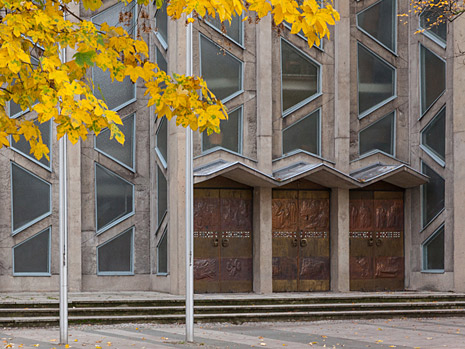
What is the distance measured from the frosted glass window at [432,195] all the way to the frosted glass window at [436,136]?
0.48 m

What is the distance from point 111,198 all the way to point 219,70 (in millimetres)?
4129

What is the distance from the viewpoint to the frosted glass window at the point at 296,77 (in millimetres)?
20969

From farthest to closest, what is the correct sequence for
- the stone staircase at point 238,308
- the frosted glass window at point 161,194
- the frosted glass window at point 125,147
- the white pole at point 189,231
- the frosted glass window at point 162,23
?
the frosted glass window at point 125,147 < the frosted glass window at point 162,23 < the frosted glass window at point 161,194 < the stone staircase at point 238,308 < the white pole at point 189,231

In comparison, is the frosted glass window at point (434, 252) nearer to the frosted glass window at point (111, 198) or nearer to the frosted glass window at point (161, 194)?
the frosted glass window at point (161, 194)

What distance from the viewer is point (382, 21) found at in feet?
72.2

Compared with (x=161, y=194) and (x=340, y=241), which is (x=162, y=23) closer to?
(x=161, y=194)

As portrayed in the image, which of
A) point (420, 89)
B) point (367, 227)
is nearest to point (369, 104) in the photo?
point (420, 89)

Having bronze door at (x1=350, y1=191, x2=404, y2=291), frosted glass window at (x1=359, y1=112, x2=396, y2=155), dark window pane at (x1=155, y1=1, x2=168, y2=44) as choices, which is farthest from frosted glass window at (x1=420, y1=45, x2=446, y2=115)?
dark window pane at (x1=155, y1=1, x2=168, y2=44)

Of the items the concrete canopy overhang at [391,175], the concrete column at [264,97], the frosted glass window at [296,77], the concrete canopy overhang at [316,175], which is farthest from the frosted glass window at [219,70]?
the concrete canopy overhang at [391,175]

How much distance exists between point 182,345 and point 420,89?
11.1 metres

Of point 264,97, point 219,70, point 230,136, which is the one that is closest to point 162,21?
point 219,70

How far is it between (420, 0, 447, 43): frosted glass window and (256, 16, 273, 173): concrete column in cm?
385

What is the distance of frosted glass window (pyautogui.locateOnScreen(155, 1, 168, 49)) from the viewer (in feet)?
68.1

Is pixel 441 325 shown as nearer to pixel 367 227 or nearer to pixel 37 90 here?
pixel 367 227
